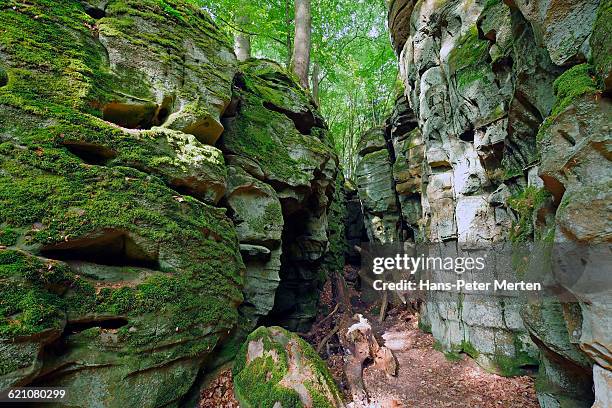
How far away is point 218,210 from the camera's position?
18.8 ft

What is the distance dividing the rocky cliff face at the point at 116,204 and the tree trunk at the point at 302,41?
15.3ft

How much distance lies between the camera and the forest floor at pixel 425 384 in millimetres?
6270

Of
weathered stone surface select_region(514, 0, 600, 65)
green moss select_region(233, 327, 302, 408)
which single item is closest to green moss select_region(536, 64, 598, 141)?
weathered stone surface select_region(514, 0, 600, 65)

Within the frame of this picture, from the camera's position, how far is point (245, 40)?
42.7 feet

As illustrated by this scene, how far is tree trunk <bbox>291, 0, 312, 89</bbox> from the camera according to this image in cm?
1097

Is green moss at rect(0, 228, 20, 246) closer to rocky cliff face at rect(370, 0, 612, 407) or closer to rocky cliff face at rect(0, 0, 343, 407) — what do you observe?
rocky cliff face at rect(0, 0, 343, 407)

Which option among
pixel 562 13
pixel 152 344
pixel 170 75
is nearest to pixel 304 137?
pixel 170 75

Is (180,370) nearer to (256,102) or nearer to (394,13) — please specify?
(256,102)

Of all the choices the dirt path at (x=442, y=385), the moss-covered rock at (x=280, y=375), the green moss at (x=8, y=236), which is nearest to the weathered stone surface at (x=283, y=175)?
the moss-covered rock at (x=280, y=375)

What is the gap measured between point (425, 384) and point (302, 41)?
1210 centimetres

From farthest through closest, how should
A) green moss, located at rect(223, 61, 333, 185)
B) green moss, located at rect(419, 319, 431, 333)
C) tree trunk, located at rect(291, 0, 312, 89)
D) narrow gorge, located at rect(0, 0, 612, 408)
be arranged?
1. green moss, located at rect(419, 319, 431, 333)
2. tree trunk, located at rect(291, 0, 312, 89)
3. green moss, located at rect(223, 61, 333, 185)
4. narrow gorge, located at rect(0, 0, 612, 408)

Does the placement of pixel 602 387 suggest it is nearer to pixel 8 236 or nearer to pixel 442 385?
pixel 442 385

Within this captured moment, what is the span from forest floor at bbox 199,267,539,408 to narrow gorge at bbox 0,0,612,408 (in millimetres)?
74

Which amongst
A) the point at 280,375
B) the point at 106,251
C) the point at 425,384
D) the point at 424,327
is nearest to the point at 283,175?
the point at 106,251
